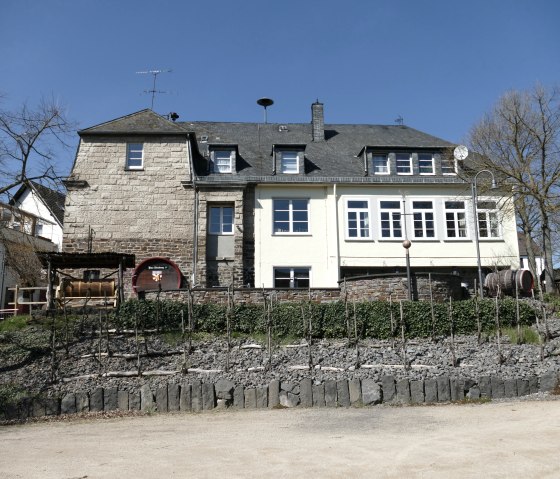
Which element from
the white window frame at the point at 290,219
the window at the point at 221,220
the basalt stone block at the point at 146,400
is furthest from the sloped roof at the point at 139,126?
the basalt stone block at the point at 146,400

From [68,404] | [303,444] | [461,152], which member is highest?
[461,152]

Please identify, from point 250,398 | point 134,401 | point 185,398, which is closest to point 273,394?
point 250,398

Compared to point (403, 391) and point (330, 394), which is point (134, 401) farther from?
point (403, 391)

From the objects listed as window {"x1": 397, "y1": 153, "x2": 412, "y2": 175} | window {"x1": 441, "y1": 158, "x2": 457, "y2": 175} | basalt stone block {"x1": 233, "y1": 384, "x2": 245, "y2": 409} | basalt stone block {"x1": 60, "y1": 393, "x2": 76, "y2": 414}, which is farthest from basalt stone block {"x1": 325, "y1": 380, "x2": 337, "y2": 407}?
window {"x1": 441, "y1": 158, "x2": 457, "y2": 175}

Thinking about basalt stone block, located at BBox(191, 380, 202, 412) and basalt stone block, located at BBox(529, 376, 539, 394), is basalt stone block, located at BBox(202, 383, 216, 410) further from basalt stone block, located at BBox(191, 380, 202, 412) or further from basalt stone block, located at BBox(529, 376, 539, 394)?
basalt stone block, located at BBox(529, 376, 539, 394)

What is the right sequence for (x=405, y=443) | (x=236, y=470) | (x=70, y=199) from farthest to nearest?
1. (x=70, y=199)
2. (x=405, y=443)
3. (x=236, y=470)

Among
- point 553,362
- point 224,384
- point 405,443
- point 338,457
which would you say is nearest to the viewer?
point 338,457

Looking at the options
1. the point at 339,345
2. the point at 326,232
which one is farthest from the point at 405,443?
the point at 326,232

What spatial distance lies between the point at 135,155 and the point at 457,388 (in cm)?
1807

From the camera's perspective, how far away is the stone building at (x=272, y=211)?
24.5 metres

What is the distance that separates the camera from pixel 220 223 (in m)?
25.3

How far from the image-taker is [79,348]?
15.1 m

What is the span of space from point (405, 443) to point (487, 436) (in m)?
1.30

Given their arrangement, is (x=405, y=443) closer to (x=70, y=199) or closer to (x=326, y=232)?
(x=326, y=232)
